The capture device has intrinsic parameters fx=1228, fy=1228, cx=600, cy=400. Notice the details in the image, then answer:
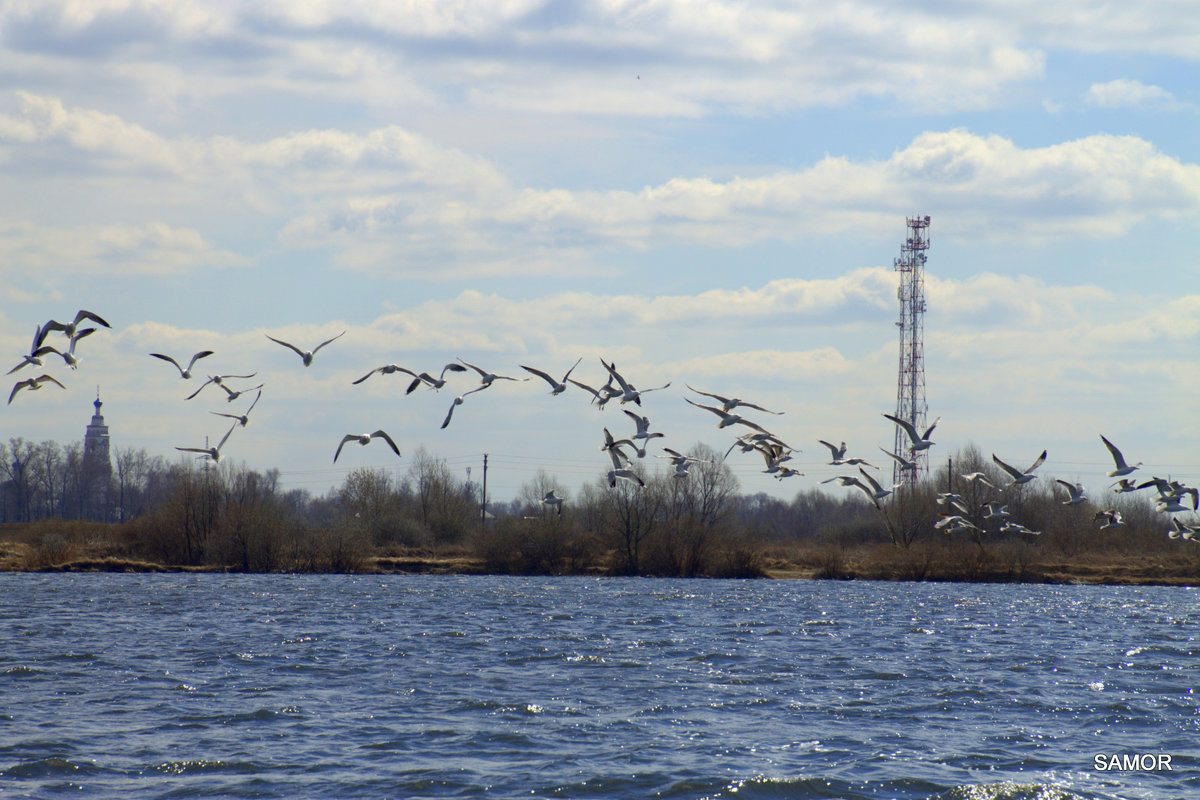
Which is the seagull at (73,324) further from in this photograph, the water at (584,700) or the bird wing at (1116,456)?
the bird wing at (1116,456)

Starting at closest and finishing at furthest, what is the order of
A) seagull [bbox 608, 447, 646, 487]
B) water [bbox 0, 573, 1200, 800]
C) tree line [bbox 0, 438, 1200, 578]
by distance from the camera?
1. water [bbox 0, 573, 1200, 800]
2. seagull [bbox 608, 447, 646, 487]
3. tree line [bbox 0, 438, 1200, 578]

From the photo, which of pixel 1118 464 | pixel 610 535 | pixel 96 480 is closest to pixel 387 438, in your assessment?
pixel 1118 464

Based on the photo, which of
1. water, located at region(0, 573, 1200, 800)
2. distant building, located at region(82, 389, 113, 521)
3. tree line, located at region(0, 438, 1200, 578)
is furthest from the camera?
distant building, located at region(82, 389, 113, 521)

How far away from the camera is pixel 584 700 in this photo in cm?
2403

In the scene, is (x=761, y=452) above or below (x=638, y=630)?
above

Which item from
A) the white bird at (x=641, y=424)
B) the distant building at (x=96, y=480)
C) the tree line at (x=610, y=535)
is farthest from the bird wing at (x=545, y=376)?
the distant building at (x=96, y=480)

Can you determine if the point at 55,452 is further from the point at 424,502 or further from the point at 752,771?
the point at 752,771

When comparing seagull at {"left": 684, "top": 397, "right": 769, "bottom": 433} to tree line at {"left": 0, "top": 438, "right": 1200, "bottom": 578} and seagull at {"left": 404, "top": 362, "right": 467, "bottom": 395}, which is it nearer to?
seagull at {"left": 404, "top": 362, "right": 467, "bottom": 395}

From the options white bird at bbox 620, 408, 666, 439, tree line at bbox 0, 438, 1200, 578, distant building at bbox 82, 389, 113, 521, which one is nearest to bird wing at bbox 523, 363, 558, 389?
white bird at bbox 620, 408, 666, 439

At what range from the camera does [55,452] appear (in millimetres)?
151250

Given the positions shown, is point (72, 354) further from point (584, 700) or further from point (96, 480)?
point (96, 480)

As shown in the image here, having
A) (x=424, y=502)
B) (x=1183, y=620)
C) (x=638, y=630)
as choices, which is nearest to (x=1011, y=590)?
(x=1183, y=620)

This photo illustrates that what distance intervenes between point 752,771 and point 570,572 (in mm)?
47407

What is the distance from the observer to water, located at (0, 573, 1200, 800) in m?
17.4
